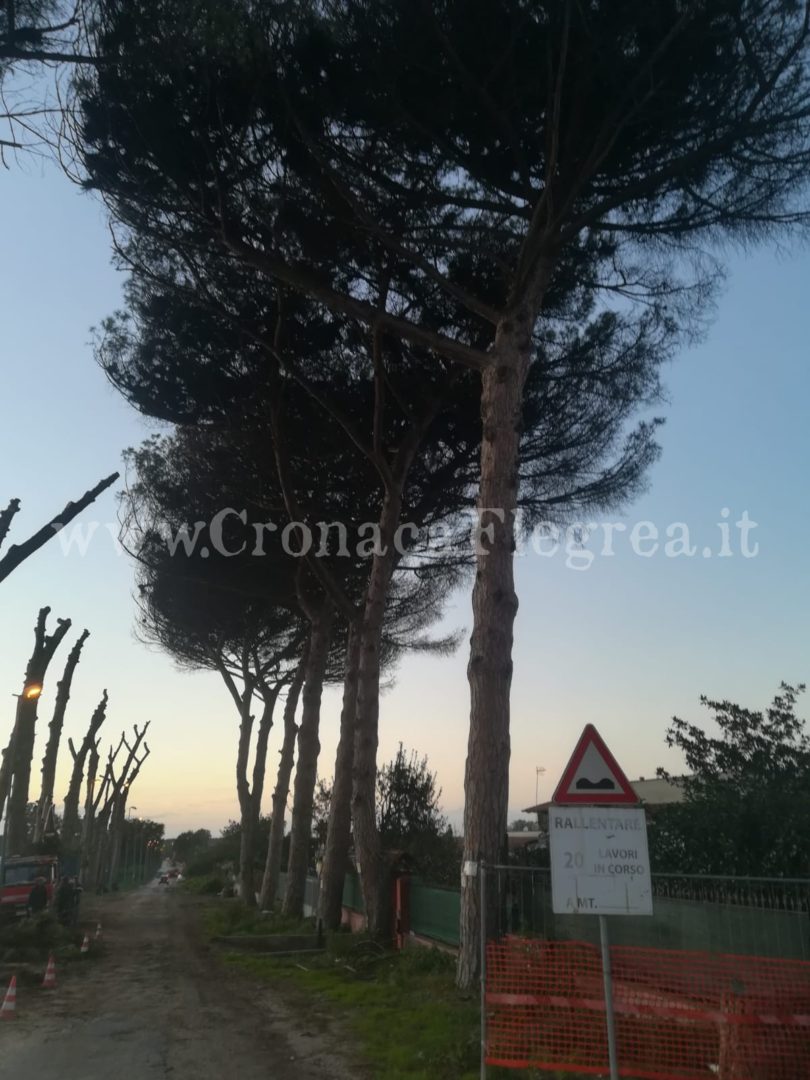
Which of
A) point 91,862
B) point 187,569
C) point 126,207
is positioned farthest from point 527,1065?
point 91,862

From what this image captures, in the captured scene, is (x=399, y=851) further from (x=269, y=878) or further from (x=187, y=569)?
(x=269, y=878)

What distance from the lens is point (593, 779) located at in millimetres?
5777

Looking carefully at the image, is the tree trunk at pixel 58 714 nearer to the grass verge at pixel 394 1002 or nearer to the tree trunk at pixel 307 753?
the tree trunk at pixel 307 753

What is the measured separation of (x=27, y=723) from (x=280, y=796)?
6.80m

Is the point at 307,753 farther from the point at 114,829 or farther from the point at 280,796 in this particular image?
the point at 114,829

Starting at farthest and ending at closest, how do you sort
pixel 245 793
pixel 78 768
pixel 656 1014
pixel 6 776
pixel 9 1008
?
pixel 78 768, pixel 245 793, pixel 6 776, pixel 9 1008, pixel 656 1014

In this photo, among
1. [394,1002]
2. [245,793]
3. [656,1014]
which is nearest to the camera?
[656,1014]

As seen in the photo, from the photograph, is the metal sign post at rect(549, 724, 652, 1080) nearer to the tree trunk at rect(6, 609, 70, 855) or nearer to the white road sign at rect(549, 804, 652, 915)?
the white road sign at rect(549, 804, 652, 915)

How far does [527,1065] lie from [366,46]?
9643 millimetres

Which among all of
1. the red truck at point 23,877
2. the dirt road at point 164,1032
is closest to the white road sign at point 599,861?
the dirt road at point 164,1032

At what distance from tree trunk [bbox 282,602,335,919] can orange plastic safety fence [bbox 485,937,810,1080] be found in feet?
40.5

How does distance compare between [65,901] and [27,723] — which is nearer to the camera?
[65,901]

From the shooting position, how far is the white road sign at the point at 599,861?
18.2 feet

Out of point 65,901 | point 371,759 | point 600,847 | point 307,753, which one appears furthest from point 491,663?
point 65,901
